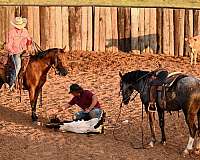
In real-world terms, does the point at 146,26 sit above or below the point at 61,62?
above

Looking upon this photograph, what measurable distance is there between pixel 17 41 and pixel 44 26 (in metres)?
6.52

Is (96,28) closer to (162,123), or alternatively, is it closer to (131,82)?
(131,82)

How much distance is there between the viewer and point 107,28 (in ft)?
64.1

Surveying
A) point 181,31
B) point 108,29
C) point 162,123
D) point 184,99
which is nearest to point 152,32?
point 181,31

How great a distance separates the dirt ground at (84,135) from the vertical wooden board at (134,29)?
2050 mm

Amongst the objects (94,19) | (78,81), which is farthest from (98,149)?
(94,19)

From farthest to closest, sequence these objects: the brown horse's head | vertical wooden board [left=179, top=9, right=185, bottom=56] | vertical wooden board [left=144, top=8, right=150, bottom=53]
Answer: vertical wooden board [left=144, top=8, right=150, bottom=53] < vertical wooden board [left=179, top=9, right=185, bottom=56] < the brown horse's head

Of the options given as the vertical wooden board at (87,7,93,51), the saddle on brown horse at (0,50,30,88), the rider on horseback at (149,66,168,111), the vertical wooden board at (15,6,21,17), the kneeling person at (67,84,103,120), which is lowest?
the kneeling person at (67,84,103,120)

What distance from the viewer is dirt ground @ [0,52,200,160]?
10453 mm

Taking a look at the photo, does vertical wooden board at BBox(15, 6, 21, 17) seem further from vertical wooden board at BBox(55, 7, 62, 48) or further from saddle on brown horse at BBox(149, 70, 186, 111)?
saddle on brown horse at BBox(149, 70, 186, 111)

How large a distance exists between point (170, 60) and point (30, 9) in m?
4.87

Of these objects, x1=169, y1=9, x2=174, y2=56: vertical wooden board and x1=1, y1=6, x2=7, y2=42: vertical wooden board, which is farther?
x1=1, y1=6, x2=7, y2=42: vertical wooden board

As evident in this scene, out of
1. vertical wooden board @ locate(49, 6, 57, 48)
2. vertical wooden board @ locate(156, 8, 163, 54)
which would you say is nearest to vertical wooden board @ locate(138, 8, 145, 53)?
vertical wooden board @ locate(156, 8, 163, 54)

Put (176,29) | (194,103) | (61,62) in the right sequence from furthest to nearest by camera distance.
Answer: (176,29)
(61,62)
(194,103)
